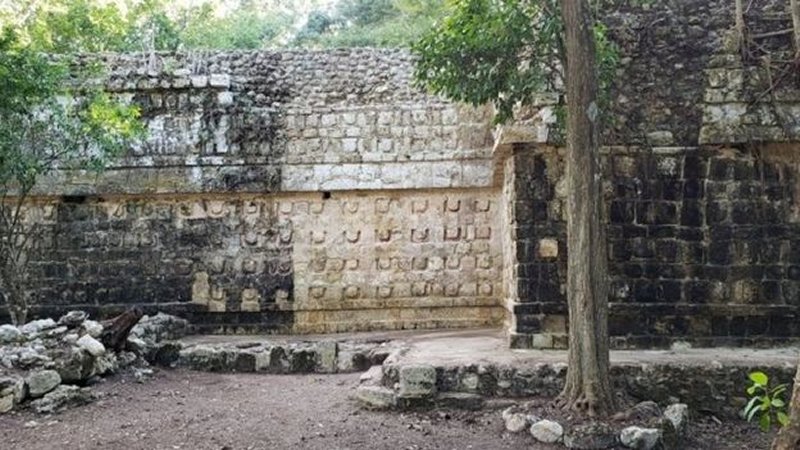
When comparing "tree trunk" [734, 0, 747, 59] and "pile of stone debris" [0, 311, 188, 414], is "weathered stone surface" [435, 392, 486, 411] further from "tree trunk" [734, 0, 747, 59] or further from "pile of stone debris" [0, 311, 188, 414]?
"tree trunk" [734, 0, 747, 59]

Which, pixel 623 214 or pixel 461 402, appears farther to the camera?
pixel 623 214

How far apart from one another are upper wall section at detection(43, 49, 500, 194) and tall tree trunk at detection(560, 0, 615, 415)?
14.0 feet

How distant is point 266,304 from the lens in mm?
10641

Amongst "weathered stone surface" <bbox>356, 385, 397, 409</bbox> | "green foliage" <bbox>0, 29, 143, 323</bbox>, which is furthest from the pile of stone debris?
"weathered stone surface" <bbox>356, 385, 397, 409</bbox>

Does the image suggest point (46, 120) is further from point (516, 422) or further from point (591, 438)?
point (591, 438)

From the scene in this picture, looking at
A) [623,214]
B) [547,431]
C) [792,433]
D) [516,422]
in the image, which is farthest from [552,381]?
[792,433]

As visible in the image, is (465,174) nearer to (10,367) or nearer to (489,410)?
(489,410)

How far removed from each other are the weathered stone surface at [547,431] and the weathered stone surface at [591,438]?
7 centimetres

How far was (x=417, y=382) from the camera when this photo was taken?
266 inches

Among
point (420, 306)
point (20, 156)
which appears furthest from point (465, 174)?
point (20, 156)

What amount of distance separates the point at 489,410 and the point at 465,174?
4519 millimetres

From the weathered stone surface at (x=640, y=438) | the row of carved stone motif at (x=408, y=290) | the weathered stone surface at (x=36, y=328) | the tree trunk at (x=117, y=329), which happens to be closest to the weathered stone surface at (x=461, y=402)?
the weathered stone surface at (x=640, y=438)

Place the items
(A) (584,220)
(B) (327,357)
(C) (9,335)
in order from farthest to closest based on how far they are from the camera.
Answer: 1. (B) (327,357)
2. (C) (9,335)
3. (A) (584,220)

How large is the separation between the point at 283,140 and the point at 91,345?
4273 mm
